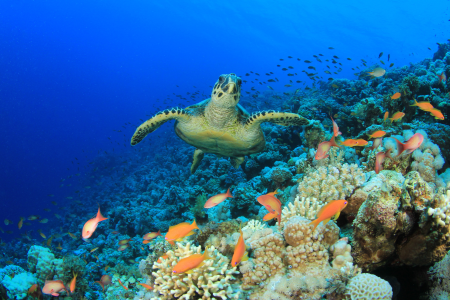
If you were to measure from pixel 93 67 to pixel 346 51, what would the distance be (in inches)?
5861

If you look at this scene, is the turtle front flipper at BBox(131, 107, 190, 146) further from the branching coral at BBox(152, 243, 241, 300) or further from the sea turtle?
the branching coral at BBox(152, 243, 241, 300)

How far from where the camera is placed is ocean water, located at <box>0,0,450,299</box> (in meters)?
61.9

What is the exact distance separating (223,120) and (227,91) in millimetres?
800

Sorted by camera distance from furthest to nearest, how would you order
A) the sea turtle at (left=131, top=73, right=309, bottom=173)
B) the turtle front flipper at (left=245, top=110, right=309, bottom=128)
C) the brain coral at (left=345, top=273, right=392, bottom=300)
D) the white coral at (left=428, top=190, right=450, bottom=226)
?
the turtle front flipper at (left=245, top=110, right=309, bottom=128)
the sea turtle at (left=131, top=73, right=309, bottom=173)
the white coral at (left=428, top=190, right=450, bottom=226)
the brain coral at (left=345, top=273, right=392, bottom=300)

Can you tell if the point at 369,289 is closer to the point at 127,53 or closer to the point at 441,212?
the point at 441,212

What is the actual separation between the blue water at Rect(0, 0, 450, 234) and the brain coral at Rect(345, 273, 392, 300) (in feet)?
148

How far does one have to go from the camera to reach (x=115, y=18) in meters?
112

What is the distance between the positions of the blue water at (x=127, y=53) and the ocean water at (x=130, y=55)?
485 mm

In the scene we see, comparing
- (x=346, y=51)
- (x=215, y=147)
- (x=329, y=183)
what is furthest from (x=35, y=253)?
(x=346, y=51)

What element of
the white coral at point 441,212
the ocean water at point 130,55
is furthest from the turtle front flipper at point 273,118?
the ocean water at point 130,55

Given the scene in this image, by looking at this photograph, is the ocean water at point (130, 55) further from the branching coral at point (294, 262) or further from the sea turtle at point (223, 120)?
the branching coral at point (294, 262)

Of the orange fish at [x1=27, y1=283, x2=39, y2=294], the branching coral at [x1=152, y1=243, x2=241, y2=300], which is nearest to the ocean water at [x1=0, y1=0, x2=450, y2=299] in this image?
the orange fish at [x1=27, y1=283, x2=39, y2=294]

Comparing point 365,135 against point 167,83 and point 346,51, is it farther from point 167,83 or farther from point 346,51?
A: point 167,83

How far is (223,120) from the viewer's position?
4762mm
